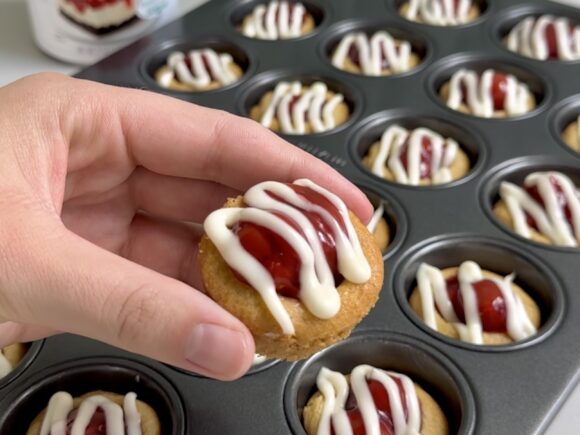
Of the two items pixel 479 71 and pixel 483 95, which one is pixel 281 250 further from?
pixel 479 71

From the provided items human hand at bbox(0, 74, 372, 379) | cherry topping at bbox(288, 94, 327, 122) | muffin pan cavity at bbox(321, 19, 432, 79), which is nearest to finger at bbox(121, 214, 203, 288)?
human hand at bbox(0, 74, 372, 379)

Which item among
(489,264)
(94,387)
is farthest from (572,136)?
(94,387)

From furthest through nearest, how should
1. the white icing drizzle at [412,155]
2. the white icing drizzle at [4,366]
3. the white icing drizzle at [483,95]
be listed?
the white icing drizzle at [483,95] < the white icing drizzle at [412,155] < the white icing drizzle at [4,366]

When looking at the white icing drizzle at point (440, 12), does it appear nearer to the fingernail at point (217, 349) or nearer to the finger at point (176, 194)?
the finger at point (176, 194)

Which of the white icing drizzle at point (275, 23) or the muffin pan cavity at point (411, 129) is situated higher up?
the white icing drizzle at point (275, 23)

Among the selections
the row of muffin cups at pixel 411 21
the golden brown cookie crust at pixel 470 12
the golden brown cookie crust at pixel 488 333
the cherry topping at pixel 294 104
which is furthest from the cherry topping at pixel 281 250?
the golden brown cookie crust at pixel 470 12

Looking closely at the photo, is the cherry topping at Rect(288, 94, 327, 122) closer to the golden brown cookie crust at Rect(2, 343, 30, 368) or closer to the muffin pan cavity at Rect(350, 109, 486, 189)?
the muffin pan cavity at Rect(350, 109, 486, 189)
